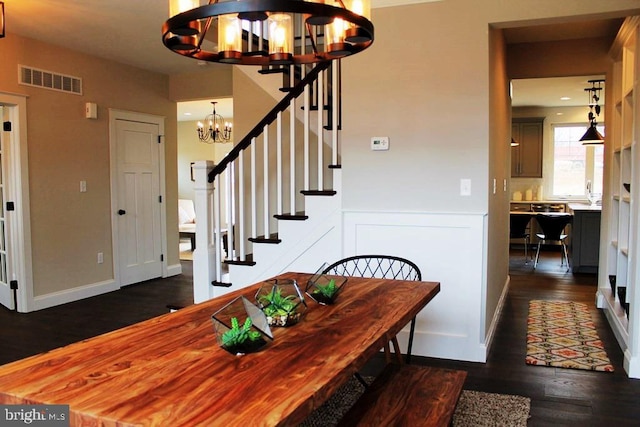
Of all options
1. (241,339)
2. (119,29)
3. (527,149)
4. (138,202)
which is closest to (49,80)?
(119,29)

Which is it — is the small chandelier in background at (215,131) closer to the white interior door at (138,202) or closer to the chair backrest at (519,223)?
the white interior door at (138,202)

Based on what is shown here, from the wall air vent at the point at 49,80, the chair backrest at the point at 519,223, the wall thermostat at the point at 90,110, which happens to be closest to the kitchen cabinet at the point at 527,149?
the chair backrest at the point at 519,223

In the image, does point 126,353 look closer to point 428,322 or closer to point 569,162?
point 428,322

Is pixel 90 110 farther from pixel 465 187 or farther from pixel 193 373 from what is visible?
pixel 193 373

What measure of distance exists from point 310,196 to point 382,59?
1117 millimetres

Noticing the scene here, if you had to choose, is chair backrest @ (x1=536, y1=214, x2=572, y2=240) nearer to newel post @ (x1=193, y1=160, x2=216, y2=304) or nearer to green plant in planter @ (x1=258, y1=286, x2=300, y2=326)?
newel post @ (x1=193, y1=160, x2=216, y2=304)

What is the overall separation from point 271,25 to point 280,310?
4.33 ft

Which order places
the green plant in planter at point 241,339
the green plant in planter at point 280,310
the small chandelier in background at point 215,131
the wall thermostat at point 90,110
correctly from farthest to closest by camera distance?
the small chandelier in background at point 215,131 → the wall thermostat at point 90,110 → the green plant in planter at point 280,310 → the green plant in planter at point 241,339

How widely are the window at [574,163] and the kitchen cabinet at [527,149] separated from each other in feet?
1.17

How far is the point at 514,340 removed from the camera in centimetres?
396

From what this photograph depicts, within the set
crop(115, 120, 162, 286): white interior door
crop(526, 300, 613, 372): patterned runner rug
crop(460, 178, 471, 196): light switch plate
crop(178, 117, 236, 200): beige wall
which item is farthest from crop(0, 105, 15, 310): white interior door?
crop(178, 117, 236, 200): beige wall

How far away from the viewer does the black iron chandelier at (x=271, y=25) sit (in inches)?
67.9

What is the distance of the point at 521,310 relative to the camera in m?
4.89

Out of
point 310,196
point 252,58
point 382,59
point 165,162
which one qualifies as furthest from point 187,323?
point 165,162
